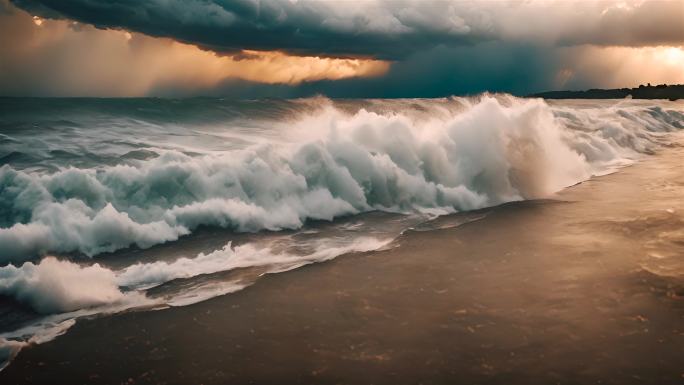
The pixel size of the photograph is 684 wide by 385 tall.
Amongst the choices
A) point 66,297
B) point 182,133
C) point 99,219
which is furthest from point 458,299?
point 182,133

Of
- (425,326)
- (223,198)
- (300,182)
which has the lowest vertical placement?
(425,326)

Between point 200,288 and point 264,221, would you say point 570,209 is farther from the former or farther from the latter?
point 200,288

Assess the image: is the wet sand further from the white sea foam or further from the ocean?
the ocean

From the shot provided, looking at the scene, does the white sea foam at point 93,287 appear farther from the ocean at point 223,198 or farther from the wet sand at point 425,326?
the wet sand at point 425,326

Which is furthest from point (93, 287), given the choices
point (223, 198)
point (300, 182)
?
point (300, 182)

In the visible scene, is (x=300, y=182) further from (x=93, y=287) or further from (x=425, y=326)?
(x=425, y=326)

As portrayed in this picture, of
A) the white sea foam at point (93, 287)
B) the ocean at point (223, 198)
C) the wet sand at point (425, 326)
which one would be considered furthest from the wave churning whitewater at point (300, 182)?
the wet sand at point (425, 326)

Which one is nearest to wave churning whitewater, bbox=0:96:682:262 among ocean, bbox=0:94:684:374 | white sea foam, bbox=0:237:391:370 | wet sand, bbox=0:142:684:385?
ocean, bbox=0:94:684:374
